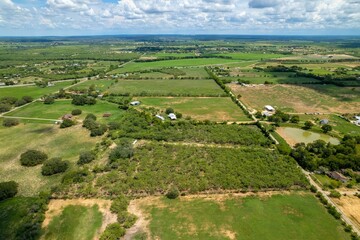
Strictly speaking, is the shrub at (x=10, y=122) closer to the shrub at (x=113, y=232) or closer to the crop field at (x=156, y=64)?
the shrub at (x=113, y=232)

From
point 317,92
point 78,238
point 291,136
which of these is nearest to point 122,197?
point 78,238

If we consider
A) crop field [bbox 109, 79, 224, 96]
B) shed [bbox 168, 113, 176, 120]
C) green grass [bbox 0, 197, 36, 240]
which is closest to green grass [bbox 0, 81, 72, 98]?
crop field [bbox 109, 79, 224, 96]

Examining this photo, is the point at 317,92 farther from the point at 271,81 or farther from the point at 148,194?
the point at 148,194

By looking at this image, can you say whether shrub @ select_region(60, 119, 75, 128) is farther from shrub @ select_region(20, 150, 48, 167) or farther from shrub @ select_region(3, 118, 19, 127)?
shrub @ select_region(20, 150, 48, 167)

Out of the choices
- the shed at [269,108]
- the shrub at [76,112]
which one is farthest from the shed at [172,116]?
the shed at [269,108]

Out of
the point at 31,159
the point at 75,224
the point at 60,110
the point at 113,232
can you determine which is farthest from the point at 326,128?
the point at 60,110

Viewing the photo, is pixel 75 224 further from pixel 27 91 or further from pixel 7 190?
pixel 27 91
